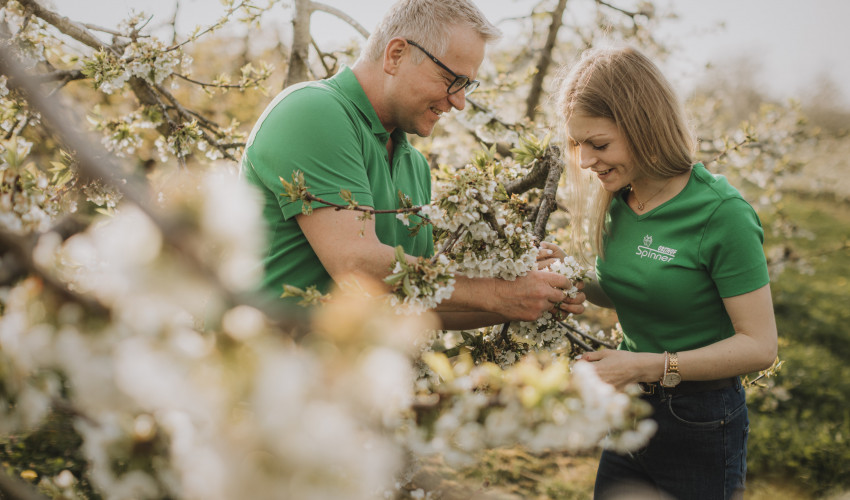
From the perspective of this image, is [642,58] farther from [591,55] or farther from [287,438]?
[287,438]

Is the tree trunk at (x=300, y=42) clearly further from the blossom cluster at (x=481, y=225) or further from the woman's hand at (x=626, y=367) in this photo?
the woman's hand at (x=626, y=367)

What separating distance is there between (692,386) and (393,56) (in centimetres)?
194

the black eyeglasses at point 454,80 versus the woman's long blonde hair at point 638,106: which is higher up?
the black eyeglasses at point 454,80

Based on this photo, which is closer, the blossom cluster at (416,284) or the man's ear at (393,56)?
the blossom cluster at (416,284)

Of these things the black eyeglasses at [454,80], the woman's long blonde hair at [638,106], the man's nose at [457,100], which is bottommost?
the woman's long blonde hair at [638,106]

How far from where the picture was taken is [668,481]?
226cm

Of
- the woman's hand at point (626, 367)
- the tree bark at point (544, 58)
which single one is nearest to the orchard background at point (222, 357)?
the woman's hand at point (626, 367)

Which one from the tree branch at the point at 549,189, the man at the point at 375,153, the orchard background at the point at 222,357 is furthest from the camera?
the tree branch at the point at 549,189

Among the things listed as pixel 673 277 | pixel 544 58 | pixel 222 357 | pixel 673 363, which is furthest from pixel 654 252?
pixel 544 58

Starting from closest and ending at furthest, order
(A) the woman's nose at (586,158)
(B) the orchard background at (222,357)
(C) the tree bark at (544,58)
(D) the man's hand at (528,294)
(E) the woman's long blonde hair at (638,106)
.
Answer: (B) the orchard background at (222,357) → (D) the man's hand at (528,294) → (E) the woman's long blonde hair at (638,106) → (A) the woman's nose at (586,158) → (C) the tree bark at (544,58)

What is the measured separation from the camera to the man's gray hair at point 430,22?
2314 mm

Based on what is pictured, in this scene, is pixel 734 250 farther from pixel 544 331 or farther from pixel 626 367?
pixel 544 331

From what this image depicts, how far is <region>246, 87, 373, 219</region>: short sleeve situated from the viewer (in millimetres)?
1937

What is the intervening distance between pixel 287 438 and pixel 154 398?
23cm
